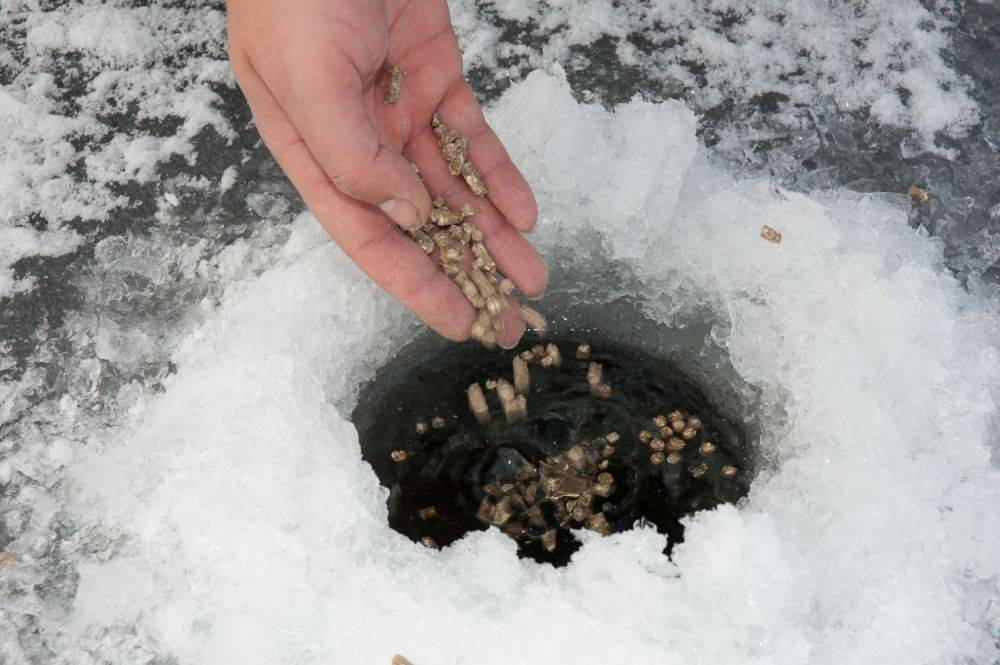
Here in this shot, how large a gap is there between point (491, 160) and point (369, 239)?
313 millimetres

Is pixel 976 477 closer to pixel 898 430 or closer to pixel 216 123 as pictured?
pixel 898 430

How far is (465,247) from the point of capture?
1862 mm

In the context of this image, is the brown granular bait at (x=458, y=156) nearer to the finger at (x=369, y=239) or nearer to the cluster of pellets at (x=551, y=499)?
the finger at (x=369, y=239)

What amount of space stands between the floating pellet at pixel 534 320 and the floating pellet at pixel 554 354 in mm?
49

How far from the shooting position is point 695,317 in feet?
6.32

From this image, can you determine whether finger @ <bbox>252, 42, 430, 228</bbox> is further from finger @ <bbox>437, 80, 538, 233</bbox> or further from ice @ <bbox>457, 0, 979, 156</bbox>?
ice @ <bbox>457, 0, 979, 156</bbox>

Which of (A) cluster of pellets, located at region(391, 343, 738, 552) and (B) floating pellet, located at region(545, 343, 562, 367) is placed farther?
(B) floating pellet, located at region(545, 343, 562, 367)

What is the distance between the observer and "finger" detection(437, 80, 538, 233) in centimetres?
182

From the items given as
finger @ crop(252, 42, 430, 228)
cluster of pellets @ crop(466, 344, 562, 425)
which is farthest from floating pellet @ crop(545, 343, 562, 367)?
finger @ crop(252, 42, 430, 228)

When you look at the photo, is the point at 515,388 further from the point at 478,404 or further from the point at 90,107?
the point at 90,107

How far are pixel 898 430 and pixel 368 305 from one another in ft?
3.41

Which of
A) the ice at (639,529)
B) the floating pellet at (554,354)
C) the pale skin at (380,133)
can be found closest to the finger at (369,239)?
the pale skin at (380,133)

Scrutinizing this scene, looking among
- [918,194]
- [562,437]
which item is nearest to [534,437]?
[562,437]

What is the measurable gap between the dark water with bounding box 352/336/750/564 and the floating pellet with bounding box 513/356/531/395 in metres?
0.02
